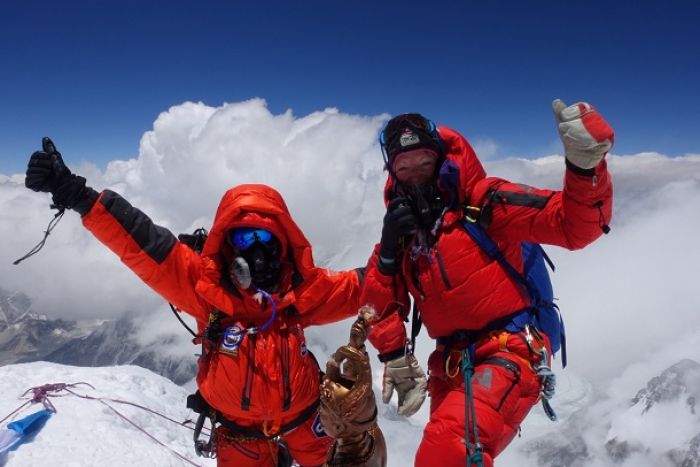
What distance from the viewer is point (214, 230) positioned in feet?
17.9

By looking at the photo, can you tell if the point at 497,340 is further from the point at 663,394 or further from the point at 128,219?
the point at 663,394

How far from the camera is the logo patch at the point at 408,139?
432cm

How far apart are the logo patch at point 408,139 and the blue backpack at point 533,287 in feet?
2.97

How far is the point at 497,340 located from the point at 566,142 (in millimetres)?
1784

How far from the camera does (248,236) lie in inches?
214

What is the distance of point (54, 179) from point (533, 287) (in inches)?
195

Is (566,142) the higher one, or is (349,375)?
(566,142)

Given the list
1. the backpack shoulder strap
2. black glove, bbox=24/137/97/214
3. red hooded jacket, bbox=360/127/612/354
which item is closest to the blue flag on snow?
black glove, bbox=24/137/97/214

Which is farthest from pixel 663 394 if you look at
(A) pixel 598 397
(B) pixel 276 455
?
(B) pixel 276 455

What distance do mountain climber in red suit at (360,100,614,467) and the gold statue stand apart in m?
1.29

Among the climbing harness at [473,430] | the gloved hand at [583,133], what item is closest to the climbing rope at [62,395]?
the climbing harness at [473,430]

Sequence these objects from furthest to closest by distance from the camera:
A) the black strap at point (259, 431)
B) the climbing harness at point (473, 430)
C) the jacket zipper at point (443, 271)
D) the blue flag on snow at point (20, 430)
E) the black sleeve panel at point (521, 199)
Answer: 1. the blue flag on snow at point (20, 430)
2. the black strap at point (259, 431)
3. the jacket zipper at point (443, 271)
4. the black sleeve panel at point (521, 199)
5. the climbing harness at point (473, 430)

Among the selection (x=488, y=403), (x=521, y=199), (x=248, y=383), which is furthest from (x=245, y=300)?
(x=521, y=199)

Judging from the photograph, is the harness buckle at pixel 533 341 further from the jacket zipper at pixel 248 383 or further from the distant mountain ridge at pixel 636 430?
the distant mountain ridge at pixel 636 430
